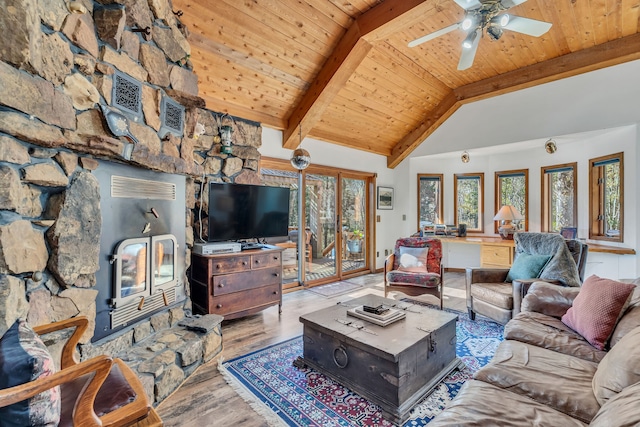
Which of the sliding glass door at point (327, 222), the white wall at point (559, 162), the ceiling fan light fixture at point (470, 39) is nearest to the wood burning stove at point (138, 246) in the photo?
the sliding glass door at point (327, 222)

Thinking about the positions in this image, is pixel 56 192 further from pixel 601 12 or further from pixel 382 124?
pixel 601 12

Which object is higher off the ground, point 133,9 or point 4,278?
point 133,9

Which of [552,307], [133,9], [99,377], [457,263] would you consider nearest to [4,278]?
[99,377]

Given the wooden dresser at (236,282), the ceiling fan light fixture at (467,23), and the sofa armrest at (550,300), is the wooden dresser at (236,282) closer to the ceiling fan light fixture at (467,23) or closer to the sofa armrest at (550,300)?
the sofa armrest at (550,300)

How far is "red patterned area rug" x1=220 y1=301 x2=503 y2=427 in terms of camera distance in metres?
1.83

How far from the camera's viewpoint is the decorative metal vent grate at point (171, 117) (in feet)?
8.13

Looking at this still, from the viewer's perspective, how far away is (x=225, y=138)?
11.2 feet

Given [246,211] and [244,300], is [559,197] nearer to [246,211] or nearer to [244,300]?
[246,211]

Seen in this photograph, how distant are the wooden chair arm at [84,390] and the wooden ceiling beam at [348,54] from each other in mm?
3425

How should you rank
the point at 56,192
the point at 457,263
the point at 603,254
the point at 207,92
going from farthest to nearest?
the point at 457,263 → the point at 603,254 → the point at 207,92 → the point at 56,192

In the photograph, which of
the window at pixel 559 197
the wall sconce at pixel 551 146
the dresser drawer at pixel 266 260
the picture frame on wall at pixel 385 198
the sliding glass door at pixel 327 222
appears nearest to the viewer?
the dresser drawer at pixel 266 260

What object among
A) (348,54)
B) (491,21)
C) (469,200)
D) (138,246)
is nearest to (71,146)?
(138,246)

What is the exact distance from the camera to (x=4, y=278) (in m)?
1.33

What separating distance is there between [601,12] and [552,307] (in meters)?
3.26
